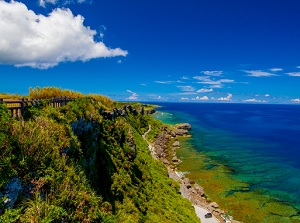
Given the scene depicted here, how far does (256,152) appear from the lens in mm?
79312

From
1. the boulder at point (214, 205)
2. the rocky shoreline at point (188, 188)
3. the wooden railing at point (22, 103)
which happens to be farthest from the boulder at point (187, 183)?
the wooden railing at point (22, 103)

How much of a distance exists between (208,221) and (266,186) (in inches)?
901

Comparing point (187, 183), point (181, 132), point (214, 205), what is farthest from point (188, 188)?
point (181, 132)

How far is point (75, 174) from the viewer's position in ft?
54.9

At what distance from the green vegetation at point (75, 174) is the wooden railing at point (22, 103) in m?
0.57

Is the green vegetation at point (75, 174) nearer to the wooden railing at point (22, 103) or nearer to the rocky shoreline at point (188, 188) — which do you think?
the wooden railing at point (22, 103)

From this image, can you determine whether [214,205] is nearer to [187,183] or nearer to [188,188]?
[188,188]

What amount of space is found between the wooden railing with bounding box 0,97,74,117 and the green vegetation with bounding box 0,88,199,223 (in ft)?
1.86

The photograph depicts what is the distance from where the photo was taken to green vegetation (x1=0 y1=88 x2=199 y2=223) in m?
12.3

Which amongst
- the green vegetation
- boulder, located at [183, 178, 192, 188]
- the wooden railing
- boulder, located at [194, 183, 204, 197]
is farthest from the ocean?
the wooden railing

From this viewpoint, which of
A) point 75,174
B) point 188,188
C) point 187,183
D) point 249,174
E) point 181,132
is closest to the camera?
point 75,174

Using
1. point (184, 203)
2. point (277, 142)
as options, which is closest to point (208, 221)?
point (184, 203)

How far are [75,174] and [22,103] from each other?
6.75 metres

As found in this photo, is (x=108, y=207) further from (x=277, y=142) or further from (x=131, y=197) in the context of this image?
(x=277, y=142)
